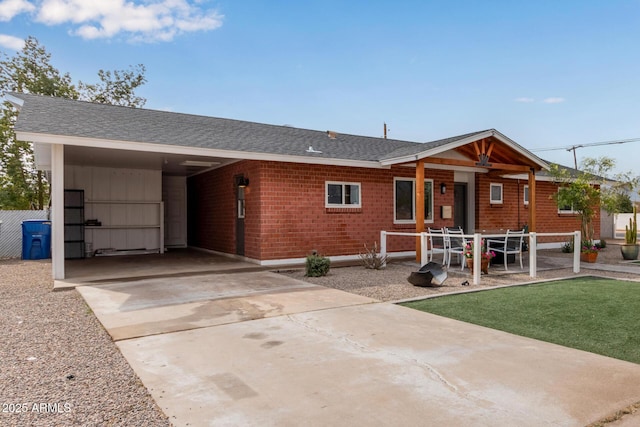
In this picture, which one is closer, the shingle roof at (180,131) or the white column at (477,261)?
the white column at (477,261)

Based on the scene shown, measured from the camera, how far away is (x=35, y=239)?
12.8 m

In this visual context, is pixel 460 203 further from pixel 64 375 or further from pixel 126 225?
pixel 64 375

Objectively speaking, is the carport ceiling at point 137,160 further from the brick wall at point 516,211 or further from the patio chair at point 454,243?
the brick wall at point 516,211

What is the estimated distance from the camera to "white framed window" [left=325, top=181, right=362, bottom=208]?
11291 mm

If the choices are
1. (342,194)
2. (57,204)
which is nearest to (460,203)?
(342,194)

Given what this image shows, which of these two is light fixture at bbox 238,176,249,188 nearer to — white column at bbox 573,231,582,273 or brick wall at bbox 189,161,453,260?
brick wall at bbox 189,161,453,260

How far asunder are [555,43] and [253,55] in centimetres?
1140

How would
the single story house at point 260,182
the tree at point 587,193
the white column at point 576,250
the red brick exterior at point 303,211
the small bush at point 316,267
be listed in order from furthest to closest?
the tree at point 587,193, the red brick exterior at point 303,211, the white column at point 576,250, the single story house at point 260,182, the small bush at point 316,267

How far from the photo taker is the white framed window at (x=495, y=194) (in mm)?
14798

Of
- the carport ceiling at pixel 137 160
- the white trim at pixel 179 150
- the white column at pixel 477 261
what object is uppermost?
the carport ceiling at pixel 137 160

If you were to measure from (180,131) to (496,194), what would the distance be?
11133mm

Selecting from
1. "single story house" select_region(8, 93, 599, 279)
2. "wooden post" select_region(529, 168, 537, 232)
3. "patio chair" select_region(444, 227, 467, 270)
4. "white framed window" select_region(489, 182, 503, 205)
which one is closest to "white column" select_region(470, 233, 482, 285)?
"patio chair" select_region(444, 227, 467, 270)

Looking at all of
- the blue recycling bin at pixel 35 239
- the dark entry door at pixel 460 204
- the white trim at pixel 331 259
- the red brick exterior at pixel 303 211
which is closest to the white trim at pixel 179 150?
the red brick exterior at pixel 303 211

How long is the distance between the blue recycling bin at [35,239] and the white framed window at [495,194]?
14911mm
